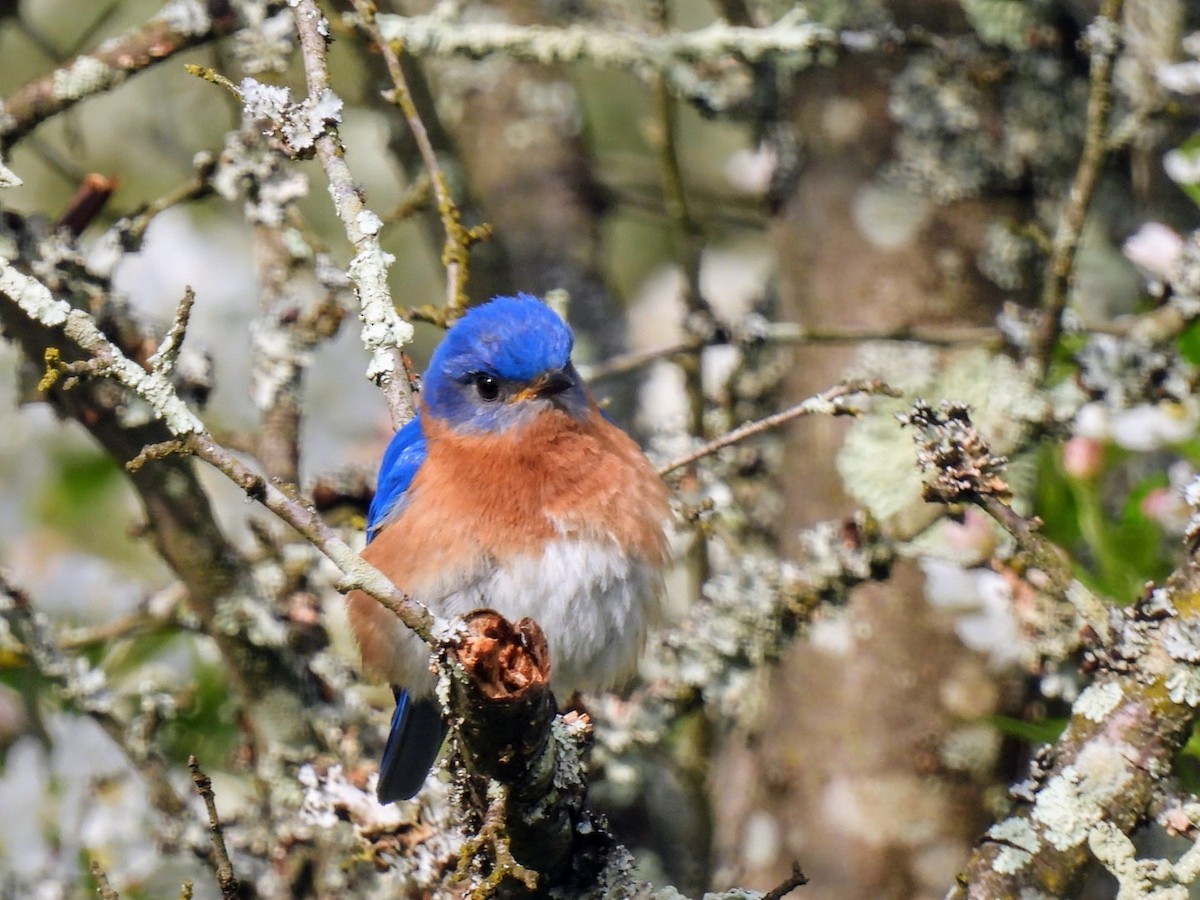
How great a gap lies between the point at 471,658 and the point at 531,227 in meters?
3.44

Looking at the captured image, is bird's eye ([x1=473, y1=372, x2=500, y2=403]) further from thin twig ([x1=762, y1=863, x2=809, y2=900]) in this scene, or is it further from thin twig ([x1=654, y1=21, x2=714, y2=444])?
thin twig ([x1=762, y1=863, x2=809, y2=900])

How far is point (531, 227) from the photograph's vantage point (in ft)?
17.9

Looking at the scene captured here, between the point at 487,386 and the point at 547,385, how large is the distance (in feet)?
0.56

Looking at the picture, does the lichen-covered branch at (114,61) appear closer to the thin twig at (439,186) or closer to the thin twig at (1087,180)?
the thin twig at (439,186)

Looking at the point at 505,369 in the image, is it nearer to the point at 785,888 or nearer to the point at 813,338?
the point at 813,338

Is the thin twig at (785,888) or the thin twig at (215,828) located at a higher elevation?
the thin twig at (215,828)

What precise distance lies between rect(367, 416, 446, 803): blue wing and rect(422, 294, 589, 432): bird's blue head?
14 cm

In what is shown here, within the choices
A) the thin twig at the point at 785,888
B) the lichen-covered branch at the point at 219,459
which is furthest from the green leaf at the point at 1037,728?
the lichen-covered branch at the point at 219,459

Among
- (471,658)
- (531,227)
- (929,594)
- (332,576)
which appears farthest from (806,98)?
(471,658)

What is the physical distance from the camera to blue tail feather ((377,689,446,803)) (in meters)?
3.47

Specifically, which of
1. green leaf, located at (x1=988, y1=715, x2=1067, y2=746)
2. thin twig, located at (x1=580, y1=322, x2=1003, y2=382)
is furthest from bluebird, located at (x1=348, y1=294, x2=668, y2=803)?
green leaf, located at (x1=988, y1=715, x2=1067, y2=746)

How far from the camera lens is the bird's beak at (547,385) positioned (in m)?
3.56

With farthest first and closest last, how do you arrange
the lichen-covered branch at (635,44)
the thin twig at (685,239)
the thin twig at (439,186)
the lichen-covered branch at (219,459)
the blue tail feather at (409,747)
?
1. the thin twig at (685,239)
2. the lichen-covered branch at (635,44)
3. the blue tail feather at (409,747)
4. the thin twig at (439,186)
5. the lichen-covered branch at (219,459)

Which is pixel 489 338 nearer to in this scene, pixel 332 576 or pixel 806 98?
pixel 332 576
